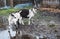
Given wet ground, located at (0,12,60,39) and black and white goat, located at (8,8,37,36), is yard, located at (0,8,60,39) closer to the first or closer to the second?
wet ground, located at (0,12,60,39)

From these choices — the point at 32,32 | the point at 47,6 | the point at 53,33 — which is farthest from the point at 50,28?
the point at 47,6

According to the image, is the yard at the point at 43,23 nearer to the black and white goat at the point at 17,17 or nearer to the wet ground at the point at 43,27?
the wet ground at the point at 43,27

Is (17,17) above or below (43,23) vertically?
above

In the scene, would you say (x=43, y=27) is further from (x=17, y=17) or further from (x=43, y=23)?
(x=17, y=17)

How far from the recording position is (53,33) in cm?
257

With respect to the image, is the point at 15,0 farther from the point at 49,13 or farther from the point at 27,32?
the point at 27,32

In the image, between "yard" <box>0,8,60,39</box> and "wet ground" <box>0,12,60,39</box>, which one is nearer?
"wet ground" <box>0,12,60,39</box>

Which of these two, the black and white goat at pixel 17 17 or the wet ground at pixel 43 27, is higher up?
the black and white goat at pixel 17 17

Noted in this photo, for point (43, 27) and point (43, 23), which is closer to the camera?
point (43, 27)

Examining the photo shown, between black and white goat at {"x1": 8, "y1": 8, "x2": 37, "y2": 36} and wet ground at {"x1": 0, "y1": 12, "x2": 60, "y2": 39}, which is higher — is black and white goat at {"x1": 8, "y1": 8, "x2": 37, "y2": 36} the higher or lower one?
the higher one

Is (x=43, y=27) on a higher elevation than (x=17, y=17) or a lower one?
lower

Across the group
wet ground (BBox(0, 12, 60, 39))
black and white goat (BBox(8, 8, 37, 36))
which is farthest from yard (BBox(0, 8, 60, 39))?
black and white goat (BBox(8, 8, 37, 36))

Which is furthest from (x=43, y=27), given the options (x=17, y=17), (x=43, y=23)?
(x=17, y=17)

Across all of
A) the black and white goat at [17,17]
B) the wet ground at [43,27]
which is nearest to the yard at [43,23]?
the wet ground at [43,27]
